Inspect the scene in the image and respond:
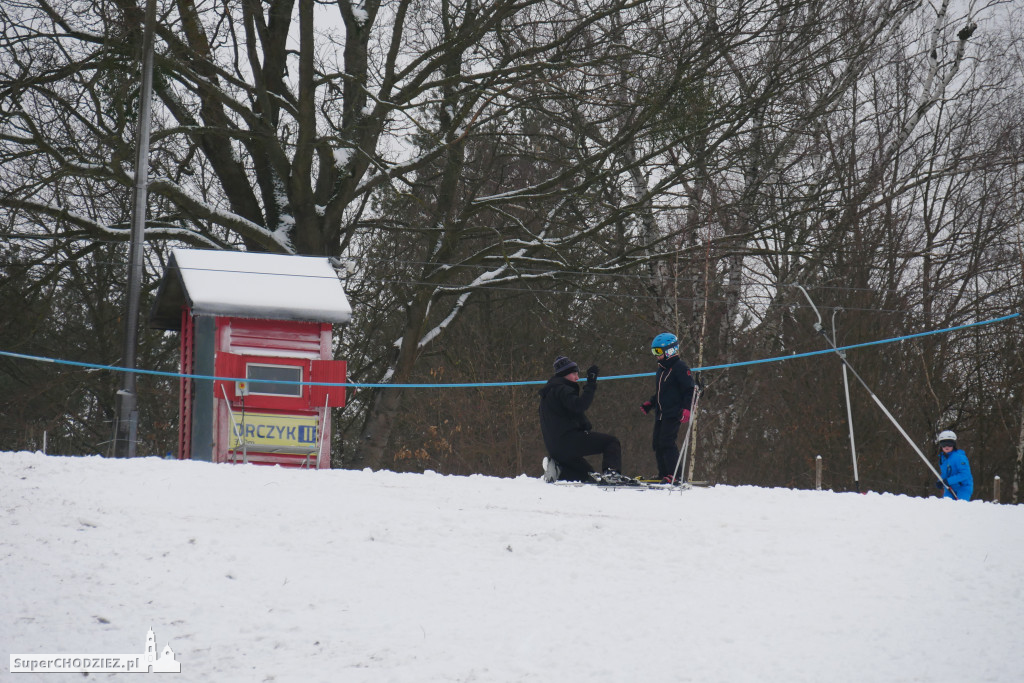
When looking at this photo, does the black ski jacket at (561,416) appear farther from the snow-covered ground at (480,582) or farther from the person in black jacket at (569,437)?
the snow-covered ground at (480,582)

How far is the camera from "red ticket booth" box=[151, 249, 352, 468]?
1334 centimetres

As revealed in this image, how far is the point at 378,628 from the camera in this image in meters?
6.47

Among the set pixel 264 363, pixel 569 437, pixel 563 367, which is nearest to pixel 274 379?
pixel 264 363

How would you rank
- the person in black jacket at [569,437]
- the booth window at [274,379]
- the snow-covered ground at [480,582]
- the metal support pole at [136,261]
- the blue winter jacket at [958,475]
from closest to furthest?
the snow-covered ground at [480,582], the person in black jacket at [569,437], the booth window at [274,379], the blue winter jacket at [958,475], the metal support pole at [136,261]

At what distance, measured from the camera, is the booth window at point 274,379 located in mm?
13500

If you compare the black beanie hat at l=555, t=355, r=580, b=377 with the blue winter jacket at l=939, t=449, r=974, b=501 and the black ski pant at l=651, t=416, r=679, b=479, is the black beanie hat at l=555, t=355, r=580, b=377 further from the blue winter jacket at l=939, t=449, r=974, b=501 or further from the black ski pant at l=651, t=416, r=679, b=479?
the blue winter jacket at l=939, t=449, r=974, b=501

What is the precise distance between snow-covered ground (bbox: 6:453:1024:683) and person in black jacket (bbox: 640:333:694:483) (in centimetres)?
167

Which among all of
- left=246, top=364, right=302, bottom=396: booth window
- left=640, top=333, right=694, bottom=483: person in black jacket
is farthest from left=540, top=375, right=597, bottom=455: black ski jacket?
left=246, top=364, right=302, bottom=396: booth window

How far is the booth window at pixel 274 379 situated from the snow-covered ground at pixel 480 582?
3.62 meters

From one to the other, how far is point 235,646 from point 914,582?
15.0ft

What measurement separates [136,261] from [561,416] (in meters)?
7.24

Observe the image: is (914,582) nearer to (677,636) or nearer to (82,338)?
(677,636)

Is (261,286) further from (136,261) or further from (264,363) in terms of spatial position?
(136,261)

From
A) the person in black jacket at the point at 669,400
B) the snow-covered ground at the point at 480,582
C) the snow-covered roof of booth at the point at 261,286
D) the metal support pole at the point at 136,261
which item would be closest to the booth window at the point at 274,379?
the snow-covered roof of booth at the point at 261,286
